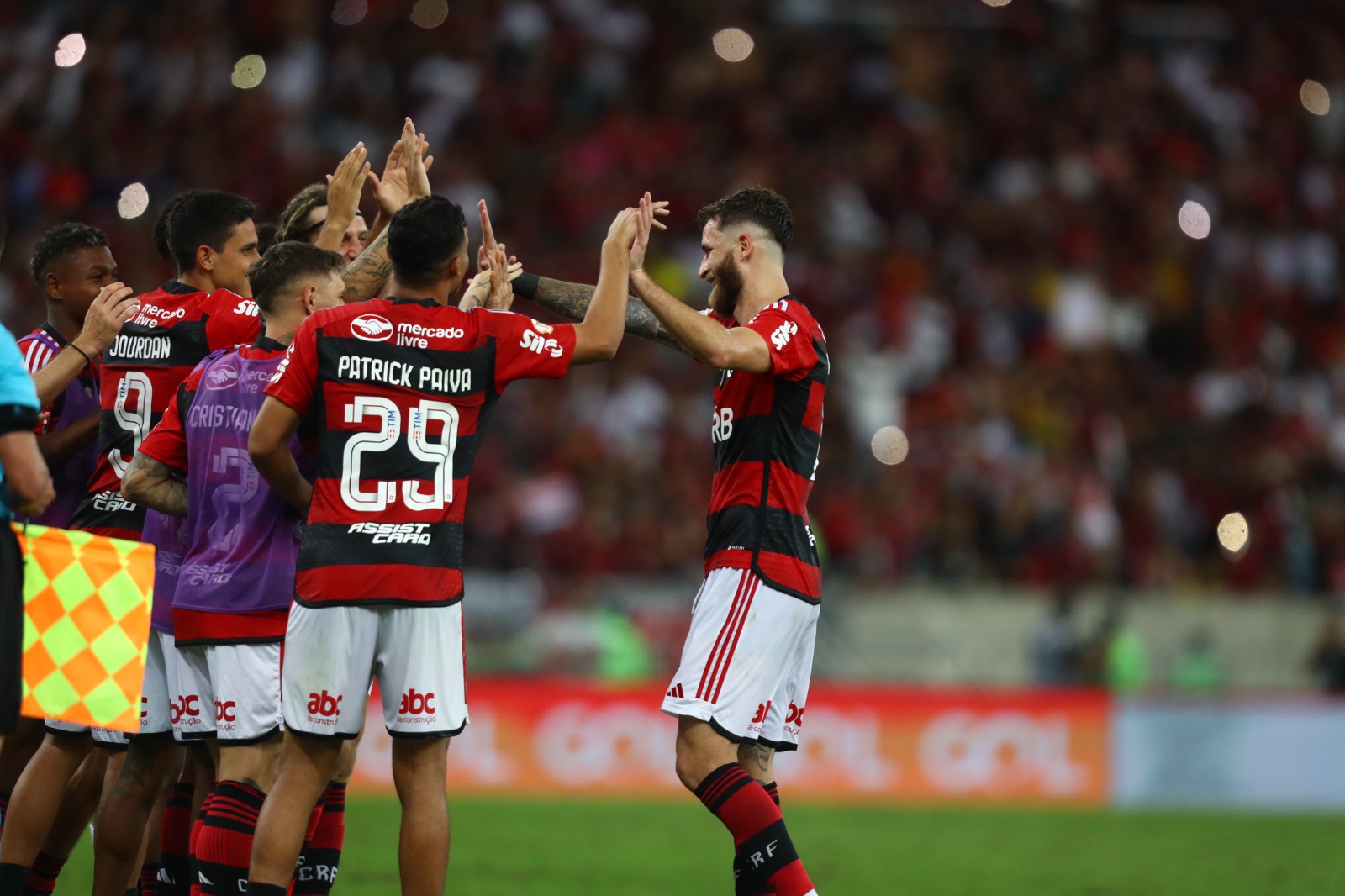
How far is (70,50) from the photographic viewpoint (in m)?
19.3

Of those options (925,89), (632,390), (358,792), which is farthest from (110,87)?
(925,89)

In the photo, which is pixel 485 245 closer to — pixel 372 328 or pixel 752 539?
pixel 372 328

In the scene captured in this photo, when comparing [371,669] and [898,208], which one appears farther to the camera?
[898,208]

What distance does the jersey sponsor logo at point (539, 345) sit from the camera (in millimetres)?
6180

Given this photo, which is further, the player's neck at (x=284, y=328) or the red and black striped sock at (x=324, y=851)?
the red and black striped sock at (x=324, y=851)

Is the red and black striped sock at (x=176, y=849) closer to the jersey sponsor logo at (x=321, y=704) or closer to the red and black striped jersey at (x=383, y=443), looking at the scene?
the jersey sponsor logo at (x=321, y=704)

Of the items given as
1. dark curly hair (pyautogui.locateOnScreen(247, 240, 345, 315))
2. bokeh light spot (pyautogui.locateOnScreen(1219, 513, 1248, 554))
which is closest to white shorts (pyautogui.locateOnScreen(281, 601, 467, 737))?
dark curly hair (pyautogui.locateOnScreen(247, 240, 345, 315))

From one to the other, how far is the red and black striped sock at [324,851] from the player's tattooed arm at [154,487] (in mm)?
1304

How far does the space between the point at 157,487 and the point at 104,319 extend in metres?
0.69

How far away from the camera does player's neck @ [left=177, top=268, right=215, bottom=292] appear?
7.21 meters

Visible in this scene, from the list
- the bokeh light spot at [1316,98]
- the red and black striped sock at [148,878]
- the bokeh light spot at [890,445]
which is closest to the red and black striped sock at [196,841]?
the red and black striped sock at [148,878]

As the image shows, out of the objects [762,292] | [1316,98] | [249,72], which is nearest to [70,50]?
[249,72]

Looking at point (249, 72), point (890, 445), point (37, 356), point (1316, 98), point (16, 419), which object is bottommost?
point (16, 419)

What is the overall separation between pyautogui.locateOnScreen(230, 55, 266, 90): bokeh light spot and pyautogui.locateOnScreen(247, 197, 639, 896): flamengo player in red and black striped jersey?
49.3ft
